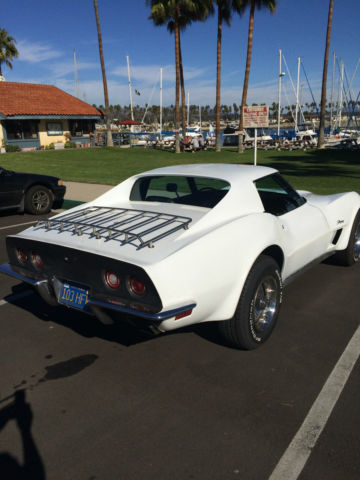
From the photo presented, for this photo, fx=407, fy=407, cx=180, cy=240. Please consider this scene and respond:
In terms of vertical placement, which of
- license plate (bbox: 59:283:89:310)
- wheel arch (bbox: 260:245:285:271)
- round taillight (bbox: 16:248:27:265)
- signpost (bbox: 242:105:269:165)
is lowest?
license plate (bbox: 59:283:89:310)

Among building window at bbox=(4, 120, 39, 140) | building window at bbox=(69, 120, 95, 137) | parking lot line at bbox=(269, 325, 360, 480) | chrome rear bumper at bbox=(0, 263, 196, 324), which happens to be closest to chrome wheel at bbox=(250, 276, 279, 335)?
parking lot line at bbox=(269, 325, 360, 480)

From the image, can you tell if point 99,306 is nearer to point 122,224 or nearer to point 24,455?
point 122,224

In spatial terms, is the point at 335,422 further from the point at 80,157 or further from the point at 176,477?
the point at 80,157

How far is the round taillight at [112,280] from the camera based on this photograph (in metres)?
2.87

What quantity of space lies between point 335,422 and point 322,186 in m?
10.3

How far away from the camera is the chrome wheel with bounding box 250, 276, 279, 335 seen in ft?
11.1

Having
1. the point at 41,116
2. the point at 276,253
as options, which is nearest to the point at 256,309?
the point at 276,253

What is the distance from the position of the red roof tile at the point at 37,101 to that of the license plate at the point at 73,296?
94.7 feet

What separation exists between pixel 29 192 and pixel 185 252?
23.6 ft

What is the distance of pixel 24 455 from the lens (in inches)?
91.7

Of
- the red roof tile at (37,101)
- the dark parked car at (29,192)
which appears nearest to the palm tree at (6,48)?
the red roof tile at (37,101)

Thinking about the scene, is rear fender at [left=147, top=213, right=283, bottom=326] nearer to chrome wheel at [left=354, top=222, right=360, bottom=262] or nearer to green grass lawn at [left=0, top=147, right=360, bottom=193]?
chrome wheel at [left=354, top=222, right=360, bottom=262]

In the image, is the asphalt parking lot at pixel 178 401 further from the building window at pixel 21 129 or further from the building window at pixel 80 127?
the building window at pixel 80 127

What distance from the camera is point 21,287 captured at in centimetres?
501
